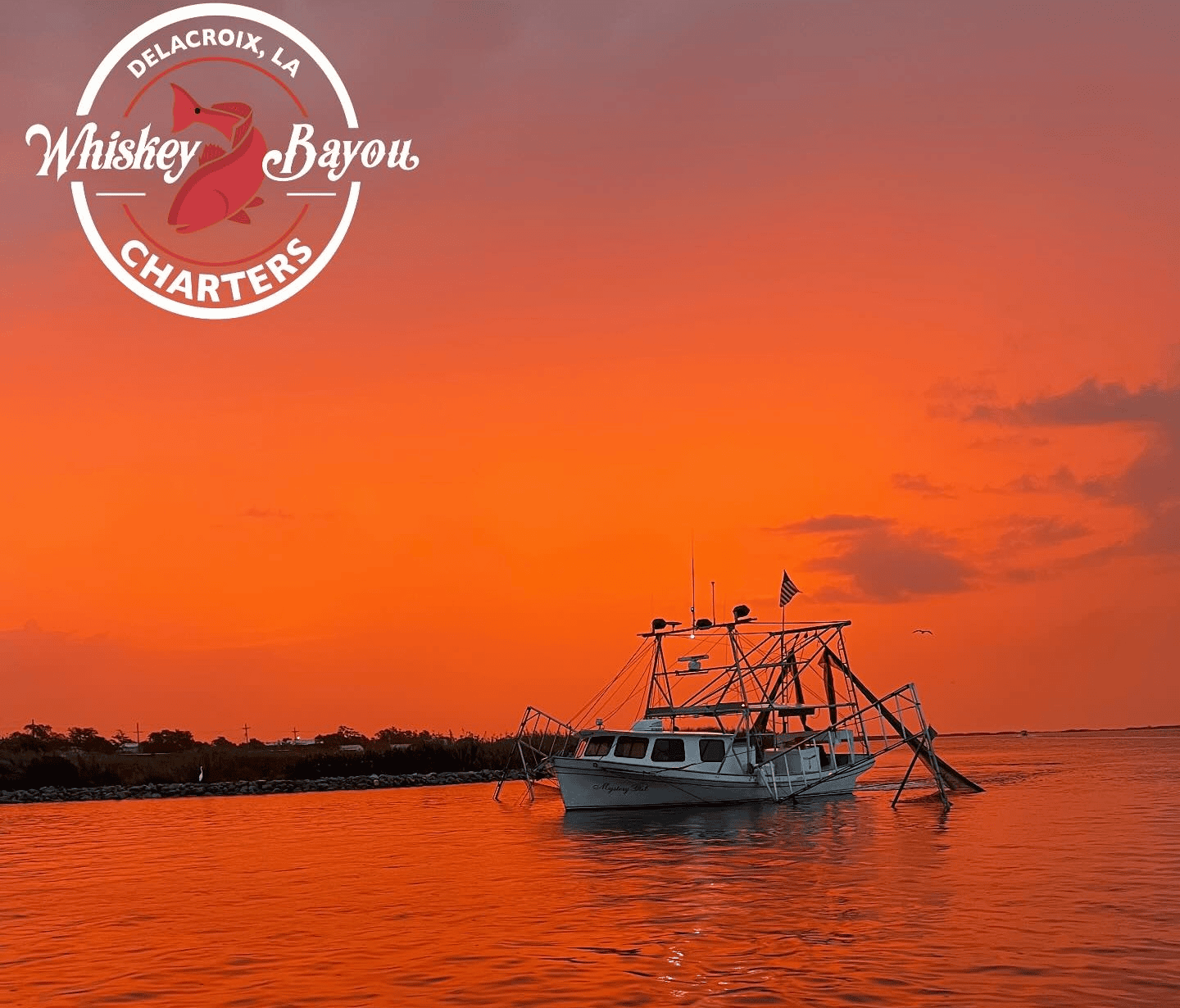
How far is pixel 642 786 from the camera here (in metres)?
48.6

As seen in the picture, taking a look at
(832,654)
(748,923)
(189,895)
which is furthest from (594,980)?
(832,654)

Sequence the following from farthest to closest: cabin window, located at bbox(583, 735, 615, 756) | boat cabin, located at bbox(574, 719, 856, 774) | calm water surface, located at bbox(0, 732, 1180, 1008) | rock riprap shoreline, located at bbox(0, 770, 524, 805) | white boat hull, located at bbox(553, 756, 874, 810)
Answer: rock riprap shoreline, located at bbox(0, 770, 524, 805) < cabin window, located at bbox(583, 735, 615, 756) < boat cabin, located at bbox(574, 719, 856, 774) < white boat hull, located at bbox(553, 756, 874, 810) < calm water surface, located at bbox(0, 732, 1180, 1008)

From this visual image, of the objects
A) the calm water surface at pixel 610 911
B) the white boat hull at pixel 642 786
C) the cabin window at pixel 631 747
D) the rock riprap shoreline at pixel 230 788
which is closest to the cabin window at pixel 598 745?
the cabin window at pixel 631 747

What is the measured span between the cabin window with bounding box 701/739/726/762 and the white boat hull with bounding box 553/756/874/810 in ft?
1.83

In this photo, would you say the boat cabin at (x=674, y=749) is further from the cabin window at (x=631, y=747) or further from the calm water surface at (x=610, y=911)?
the calm water surface at (x=610, y=911)

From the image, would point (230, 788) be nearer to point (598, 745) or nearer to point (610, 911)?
point (598, 745)

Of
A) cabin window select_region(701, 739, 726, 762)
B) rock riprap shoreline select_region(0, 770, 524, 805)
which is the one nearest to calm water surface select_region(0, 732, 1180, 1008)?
cabin window select_region(701, 739, 726, 762)

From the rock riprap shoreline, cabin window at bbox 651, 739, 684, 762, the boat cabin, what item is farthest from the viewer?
the rock riprap shoreline

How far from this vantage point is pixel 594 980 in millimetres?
18641

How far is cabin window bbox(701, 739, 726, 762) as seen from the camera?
1962 inches

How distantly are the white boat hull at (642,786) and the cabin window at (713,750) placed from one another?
22.0 inches

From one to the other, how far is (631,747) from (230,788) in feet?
120

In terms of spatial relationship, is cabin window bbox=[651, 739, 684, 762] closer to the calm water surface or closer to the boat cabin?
the boat cabin

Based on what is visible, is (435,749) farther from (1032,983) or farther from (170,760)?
(1032,983)
